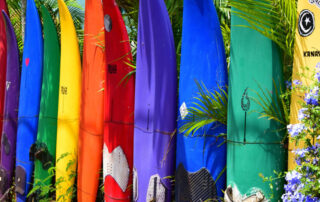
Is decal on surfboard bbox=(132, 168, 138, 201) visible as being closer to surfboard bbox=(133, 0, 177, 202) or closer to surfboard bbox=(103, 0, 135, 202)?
surfboard bbox=(133, 0, 177, 202)

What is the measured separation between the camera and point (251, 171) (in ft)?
8.01

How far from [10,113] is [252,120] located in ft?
11.3

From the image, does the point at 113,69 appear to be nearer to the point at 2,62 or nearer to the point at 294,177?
the point at 294,177

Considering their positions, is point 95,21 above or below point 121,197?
above

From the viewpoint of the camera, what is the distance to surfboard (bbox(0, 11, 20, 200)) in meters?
4.77

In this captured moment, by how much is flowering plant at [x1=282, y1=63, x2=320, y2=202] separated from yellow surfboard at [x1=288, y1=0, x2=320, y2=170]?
28cm

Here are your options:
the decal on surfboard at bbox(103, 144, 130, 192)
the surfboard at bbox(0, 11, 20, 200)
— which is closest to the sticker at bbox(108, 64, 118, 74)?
the decal on surfboard at bbox(103, 144, 130, 192)

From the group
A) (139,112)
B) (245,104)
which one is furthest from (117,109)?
(245,104)

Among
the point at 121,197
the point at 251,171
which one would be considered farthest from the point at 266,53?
the point at 121,197

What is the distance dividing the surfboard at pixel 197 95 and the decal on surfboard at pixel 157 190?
15 centimetres

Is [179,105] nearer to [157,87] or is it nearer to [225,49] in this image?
[157,87]

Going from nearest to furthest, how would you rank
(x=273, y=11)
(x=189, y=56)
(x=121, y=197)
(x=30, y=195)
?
(x=273, y=11), (x=189, y=56), (x=121, y=197), (x=30, y=195)

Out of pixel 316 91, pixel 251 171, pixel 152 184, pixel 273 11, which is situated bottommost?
pixel 152 184

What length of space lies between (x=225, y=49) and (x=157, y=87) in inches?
24.1
